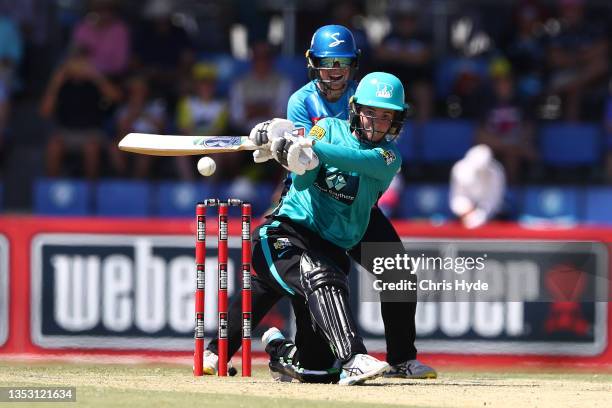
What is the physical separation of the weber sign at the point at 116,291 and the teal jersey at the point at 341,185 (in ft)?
8.92

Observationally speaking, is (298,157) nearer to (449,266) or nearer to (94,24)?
(449,266)

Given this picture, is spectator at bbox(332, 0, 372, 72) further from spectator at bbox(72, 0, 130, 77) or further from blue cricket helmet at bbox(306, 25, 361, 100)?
blue cricket helmet at bbox(306, 25, 361, 100)

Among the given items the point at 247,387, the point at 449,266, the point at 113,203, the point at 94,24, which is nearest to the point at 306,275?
the point at 247,387

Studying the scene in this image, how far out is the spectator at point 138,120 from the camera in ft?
49.1

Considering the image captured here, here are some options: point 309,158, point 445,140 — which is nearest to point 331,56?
point 309,158

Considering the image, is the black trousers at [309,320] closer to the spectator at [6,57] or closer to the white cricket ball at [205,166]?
the white cricket ball at [205,166]

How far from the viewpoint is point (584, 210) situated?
1455 centimetres

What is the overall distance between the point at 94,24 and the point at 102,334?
Result: 5.69m

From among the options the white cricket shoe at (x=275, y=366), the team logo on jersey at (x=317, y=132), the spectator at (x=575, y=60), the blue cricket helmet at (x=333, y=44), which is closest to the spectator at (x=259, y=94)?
the spectator at (x=575, y=60)

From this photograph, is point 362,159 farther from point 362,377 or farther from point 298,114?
point 362,377

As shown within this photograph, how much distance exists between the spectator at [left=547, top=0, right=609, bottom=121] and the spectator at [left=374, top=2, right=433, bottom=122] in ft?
4.93

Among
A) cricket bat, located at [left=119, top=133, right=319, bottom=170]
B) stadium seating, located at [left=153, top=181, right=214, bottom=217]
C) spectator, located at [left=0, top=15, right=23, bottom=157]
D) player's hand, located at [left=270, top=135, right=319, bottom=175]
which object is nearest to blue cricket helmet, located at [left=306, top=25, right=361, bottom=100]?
cricket bat, located at [left=119, top=133, right=319, bottom=170]

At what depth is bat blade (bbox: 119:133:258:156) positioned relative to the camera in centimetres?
821

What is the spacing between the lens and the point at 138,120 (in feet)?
49.4
